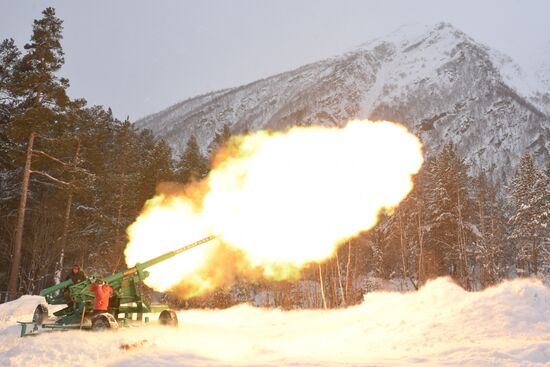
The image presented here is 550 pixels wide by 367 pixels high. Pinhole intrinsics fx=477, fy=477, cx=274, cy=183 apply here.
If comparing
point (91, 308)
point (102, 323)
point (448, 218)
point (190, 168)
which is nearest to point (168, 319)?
point (91, 308)

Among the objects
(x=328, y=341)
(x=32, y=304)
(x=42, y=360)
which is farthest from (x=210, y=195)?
(x=42, y=360)

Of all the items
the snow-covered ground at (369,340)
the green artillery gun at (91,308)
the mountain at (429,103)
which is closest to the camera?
the snow-covered ground at (369,340)

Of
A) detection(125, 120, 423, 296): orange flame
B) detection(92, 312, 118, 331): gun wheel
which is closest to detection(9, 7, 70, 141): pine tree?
detection(125, 120, 423, 296): orange flame

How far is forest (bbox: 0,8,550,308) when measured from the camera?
108 feet

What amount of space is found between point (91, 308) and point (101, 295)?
2.47 feet

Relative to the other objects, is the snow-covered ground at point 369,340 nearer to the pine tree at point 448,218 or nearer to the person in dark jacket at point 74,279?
the person in dark jacket at point 74,279

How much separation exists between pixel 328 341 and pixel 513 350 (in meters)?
5.56

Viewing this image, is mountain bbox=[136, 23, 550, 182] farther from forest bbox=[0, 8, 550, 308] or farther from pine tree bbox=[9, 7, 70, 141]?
pine tree bbox=[9, 7, 70, 141]

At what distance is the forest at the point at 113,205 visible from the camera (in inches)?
1296

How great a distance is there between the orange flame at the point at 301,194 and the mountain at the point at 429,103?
8851cm

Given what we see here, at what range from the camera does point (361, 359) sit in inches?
425

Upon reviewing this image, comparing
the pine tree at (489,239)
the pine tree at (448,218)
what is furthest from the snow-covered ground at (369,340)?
the pine tree at (448,218)

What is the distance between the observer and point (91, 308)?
52.4 ft

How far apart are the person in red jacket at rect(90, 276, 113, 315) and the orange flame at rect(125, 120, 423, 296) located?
5.76m
